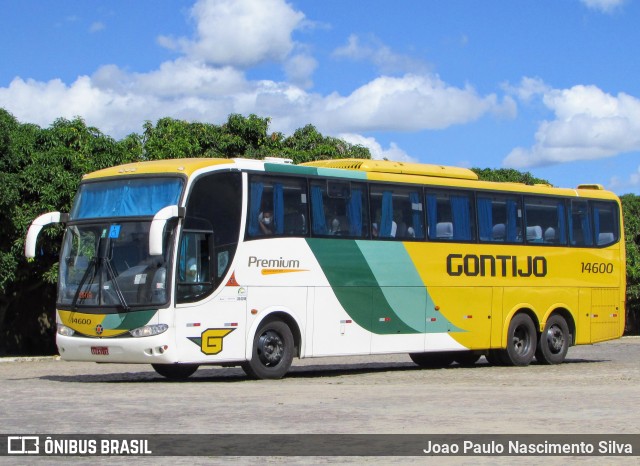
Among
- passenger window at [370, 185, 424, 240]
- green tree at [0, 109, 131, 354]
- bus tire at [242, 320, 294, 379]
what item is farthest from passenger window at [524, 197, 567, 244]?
green tree at [0, 109, 131, 354]

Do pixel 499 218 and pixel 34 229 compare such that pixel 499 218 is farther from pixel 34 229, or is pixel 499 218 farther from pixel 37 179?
pixel 37 179

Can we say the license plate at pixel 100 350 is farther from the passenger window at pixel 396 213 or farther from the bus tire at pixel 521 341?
the bus tire at pixel 521 341

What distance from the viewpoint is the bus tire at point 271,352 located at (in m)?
19.6

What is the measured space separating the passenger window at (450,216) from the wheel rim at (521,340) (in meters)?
2.62

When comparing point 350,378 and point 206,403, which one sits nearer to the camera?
point 206,403

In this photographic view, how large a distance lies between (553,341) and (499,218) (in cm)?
315

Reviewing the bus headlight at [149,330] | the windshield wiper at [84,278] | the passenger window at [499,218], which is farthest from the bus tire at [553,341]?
the windshield wiper at [84,278]

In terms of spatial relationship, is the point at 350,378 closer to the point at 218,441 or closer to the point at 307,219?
the point at 307,219

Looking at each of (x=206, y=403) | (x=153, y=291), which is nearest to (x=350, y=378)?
(x=153, y=291)

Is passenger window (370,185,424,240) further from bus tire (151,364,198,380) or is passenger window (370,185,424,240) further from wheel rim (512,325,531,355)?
bus tire (151,364,198,380)

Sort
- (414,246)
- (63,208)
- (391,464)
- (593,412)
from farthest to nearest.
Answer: (63,208), (414,246), (593,412), (391,464)

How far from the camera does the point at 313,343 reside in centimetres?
2064

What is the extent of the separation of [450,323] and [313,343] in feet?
12.2

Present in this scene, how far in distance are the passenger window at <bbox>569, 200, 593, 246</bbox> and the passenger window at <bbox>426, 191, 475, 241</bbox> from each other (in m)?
3.23
